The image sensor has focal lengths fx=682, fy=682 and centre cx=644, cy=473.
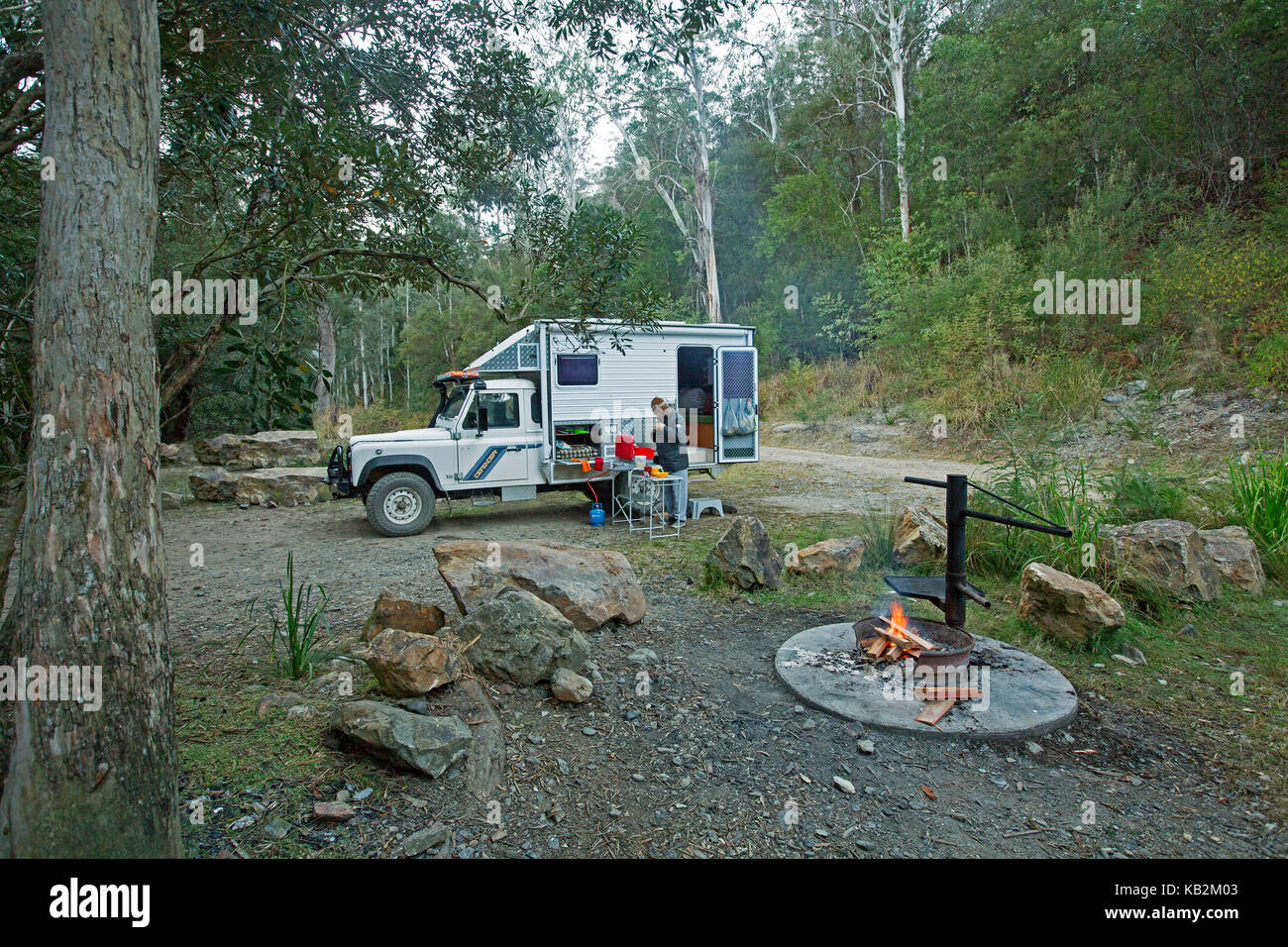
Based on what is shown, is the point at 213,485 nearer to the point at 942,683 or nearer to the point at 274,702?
the point at 274,702

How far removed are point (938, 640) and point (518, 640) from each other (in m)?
2.32

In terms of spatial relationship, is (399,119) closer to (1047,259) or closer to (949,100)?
(1047,259)

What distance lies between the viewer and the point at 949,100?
1909 centimetres

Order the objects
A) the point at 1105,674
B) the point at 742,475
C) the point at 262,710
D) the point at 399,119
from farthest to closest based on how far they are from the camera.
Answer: the point at 742,475
the point at 399,119
the point at 1105,674
the point at 262,710

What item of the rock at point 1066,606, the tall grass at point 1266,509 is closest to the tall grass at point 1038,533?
the rock at point 1066,606

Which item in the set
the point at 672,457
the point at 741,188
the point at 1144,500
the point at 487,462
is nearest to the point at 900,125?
the point at 741,188

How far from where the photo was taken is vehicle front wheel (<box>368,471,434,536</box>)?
8.70 meters

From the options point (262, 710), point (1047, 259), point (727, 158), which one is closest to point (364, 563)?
point (262, 710)

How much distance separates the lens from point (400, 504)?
886 centimetres

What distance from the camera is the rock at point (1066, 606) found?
4.16 metres

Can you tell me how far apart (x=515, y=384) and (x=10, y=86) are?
20.5ft

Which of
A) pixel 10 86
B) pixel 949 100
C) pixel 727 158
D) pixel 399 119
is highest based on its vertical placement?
pixel 727 158

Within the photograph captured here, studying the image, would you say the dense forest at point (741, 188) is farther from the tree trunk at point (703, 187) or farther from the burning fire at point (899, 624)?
the burning fire at point (899, 624)

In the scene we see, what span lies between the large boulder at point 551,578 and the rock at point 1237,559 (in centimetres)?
423
